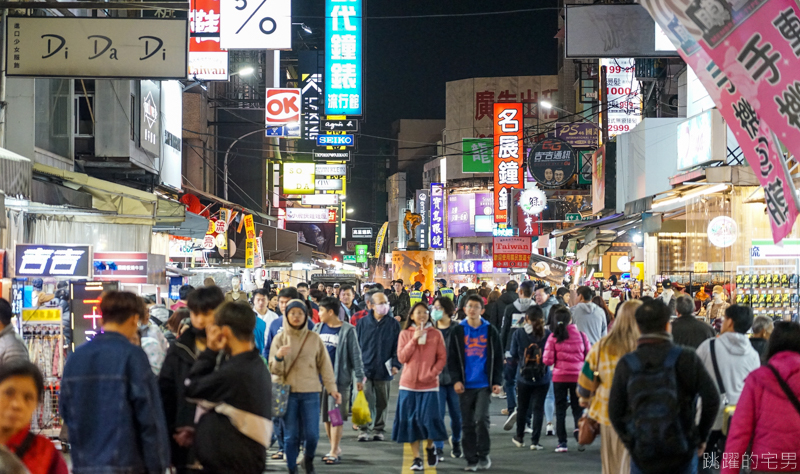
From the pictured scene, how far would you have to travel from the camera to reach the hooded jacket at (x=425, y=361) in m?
9.71

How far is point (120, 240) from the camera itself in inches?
814

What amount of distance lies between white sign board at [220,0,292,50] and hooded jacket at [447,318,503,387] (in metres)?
9.62

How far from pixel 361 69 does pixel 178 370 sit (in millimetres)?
23383

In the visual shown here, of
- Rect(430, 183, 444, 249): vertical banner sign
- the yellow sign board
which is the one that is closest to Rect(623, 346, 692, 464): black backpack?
the yellow sign board

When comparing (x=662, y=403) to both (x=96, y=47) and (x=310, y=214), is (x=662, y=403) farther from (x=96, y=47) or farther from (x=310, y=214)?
(x=310, y=214)

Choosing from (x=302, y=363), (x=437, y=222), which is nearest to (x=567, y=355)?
(x=302, y=363)

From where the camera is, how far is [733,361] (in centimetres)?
762

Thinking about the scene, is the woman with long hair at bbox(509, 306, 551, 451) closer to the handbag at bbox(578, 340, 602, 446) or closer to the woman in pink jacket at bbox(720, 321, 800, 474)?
the handbag at bbox(578, 340, 602, 446)

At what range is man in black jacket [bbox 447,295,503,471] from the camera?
9.91 metres

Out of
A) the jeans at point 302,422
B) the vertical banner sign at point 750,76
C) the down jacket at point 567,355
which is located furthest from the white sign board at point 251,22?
the vertical banner sign at point 750,76

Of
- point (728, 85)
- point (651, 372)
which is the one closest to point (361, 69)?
point (728, 85)

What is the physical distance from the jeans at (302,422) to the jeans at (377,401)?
128 inches

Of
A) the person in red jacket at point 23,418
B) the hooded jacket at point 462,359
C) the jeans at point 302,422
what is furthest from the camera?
the hooded jacket at point 462,359

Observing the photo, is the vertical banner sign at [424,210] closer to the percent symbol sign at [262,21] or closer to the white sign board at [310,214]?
the white sign board at [310,214]
